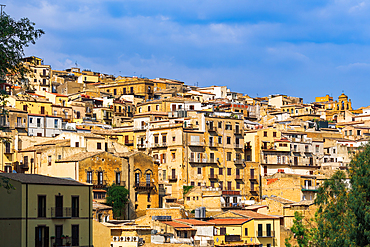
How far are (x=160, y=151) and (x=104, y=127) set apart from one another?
16806 mm

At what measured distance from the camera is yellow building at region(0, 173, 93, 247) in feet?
137

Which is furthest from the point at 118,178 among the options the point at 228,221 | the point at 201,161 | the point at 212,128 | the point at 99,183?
the point at 212,128

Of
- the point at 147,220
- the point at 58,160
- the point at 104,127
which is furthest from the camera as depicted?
the point at 104,127

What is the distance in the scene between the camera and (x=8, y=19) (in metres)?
28.7

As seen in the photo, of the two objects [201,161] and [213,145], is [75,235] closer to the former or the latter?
[201,161]

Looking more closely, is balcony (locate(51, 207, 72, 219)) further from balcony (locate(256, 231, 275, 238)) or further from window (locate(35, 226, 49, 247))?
balcony (locate(256, 231, 275, 238))

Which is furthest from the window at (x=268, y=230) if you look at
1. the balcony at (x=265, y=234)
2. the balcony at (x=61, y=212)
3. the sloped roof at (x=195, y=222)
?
the balcony at (x=61, y=212)

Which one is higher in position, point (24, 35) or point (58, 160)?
point (24, 35)

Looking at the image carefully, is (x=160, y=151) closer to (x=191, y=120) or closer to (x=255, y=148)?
(x=191, y=120)

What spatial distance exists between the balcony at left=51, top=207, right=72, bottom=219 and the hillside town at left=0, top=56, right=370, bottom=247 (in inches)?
3.3

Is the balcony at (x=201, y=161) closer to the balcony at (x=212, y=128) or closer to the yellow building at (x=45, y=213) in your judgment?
the balcony at (x=212, y=128)

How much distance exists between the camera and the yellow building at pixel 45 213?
4181 centimetres

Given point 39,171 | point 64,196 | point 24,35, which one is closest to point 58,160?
point 39,171

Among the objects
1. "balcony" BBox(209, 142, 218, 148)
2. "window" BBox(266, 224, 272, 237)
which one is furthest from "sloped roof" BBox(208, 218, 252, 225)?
"balcony" BBox(209, 142, 218, 148)
